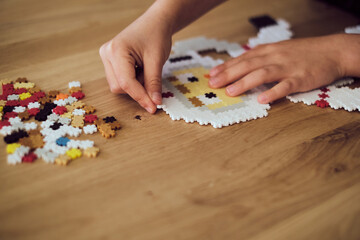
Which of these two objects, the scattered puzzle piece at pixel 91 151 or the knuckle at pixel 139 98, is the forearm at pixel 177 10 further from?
the scattered puzzle piece at pixel 91 151

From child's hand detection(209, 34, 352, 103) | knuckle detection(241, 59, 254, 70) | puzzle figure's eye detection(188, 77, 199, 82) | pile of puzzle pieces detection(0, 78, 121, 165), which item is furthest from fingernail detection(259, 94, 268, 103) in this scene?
pile of puzzle pieces detection(0, 78, 121, 165)

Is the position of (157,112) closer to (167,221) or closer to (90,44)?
(167,221)

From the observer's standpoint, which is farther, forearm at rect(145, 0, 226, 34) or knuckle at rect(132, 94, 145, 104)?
forearm at rect(145, 0, 226, 34)

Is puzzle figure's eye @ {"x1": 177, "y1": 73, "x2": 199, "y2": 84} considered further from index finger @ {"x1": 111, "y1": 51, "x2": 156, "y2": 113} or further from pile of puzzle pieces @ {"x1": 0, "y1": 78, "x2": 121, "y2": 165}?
pile of puzzle pieces @ {"x1": 0, "y1": 78, "x2": 121, "y2": 165}

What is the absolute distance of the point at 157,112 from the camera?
94 cm

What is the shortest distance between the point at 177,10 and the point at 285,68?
0.40 metres

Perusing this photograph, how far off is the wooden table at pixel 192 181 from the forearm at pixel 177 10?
285mm

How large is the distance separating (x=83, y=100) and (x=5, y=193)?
368 mm

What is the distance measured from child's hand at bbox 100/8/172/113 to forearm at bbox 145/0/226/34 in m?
0.05

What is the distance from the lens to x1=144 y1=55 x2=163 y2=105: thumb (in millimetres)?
934

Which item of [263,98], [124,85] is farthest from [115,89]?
[263,98]

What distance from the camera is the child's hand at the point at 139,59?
914 millimetres

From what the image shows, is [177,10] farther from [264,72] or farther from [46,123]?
[46,123]

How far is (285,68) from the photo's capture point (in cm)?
103
